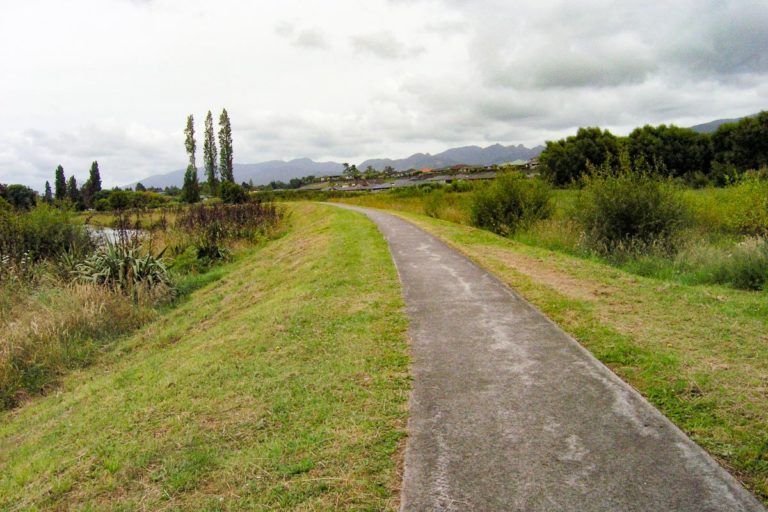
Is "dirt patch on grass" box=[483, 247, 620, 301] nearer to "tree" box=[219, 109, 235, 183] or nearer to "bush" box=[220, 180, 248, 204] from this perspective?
"bush" box=[220, 180, 248, 204]

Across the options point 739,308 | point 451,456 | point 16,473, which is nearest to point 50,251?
point 16,473

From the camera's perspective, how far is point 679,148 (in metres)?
49.3

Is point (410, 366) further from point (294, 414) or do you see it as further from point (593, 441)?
point (593, 441)

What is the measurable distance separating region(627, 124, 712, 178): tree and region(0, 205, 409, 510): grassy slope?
163ft

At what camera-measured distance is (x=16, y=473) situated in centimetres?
459

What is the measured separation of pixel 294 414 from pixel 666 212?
1320 centimetres

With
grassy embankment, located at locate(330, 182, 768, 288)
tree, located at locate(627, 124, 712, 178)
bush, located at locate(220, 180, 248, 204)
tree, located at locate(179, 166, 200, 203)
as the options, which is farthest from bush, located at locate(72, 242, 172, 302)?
tree, located at locate(179, 166, 200, 203)

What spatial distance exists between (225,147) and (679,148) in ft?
190

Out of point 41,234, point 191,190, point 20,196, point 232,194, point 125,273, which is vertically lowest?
point 125,273

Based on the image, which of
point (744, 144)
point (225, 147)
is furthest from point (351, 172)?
point (744, 144)

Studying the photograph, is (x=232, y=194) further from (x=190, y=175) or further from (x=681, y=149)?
(x=681, y=149)

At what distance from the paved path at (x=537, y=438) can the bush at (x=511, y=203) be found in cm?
1402

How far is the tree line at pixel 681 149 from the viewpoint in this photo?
44969mm

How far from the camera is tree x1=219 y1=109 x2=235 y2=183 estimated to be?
239 ft
